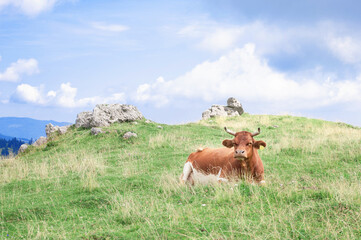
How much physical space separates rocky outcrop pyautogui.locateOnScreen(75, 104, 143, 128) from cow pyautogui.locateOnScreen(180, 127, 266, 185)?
690 inches

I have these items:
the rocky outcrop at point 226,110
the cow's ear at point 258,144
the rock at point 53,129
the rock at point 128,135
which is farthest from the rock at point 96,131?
the cow's ear at point 258,144

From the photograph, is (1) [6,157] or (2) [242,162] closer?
(2) [242,162]

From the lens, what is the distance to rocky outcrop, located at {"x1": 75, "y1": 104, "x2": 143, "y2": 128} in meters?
27.2

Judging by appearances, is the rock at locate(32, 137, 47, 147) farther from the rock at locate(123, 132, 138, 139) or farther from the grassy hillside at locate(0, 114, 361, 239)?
the grassy hillside at locate(0, 114, 361, 239)

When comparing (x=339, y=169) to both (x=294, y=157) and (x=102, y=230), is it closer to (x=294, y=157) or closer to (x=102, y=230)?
(x=294, y=157)

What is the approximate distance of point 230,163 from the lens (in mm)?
9305

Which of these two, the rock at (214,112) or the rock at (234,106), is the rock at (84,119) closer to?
the rock at (214,112)

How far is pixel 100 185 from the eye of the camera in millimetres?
11492

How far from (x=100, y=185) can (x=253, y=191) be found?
5366 millimetres

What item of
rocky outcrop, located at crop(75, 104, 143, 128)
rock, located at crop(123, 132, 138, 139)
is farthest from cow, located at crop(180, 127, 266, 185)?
rocky outcrop, located at crop(75, 104, 143, 128)

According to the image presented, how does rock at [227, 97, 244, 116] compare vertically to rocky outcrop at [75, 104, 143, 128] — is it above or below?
above

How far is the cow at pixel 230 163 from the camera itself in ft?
29.2

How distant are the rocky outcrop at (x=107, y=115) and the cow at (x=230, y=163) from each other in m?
17.5

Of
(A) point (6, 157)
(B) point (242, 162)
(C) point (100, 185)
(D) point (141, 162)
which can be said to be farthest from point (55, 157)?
(B) point (242, 162)
